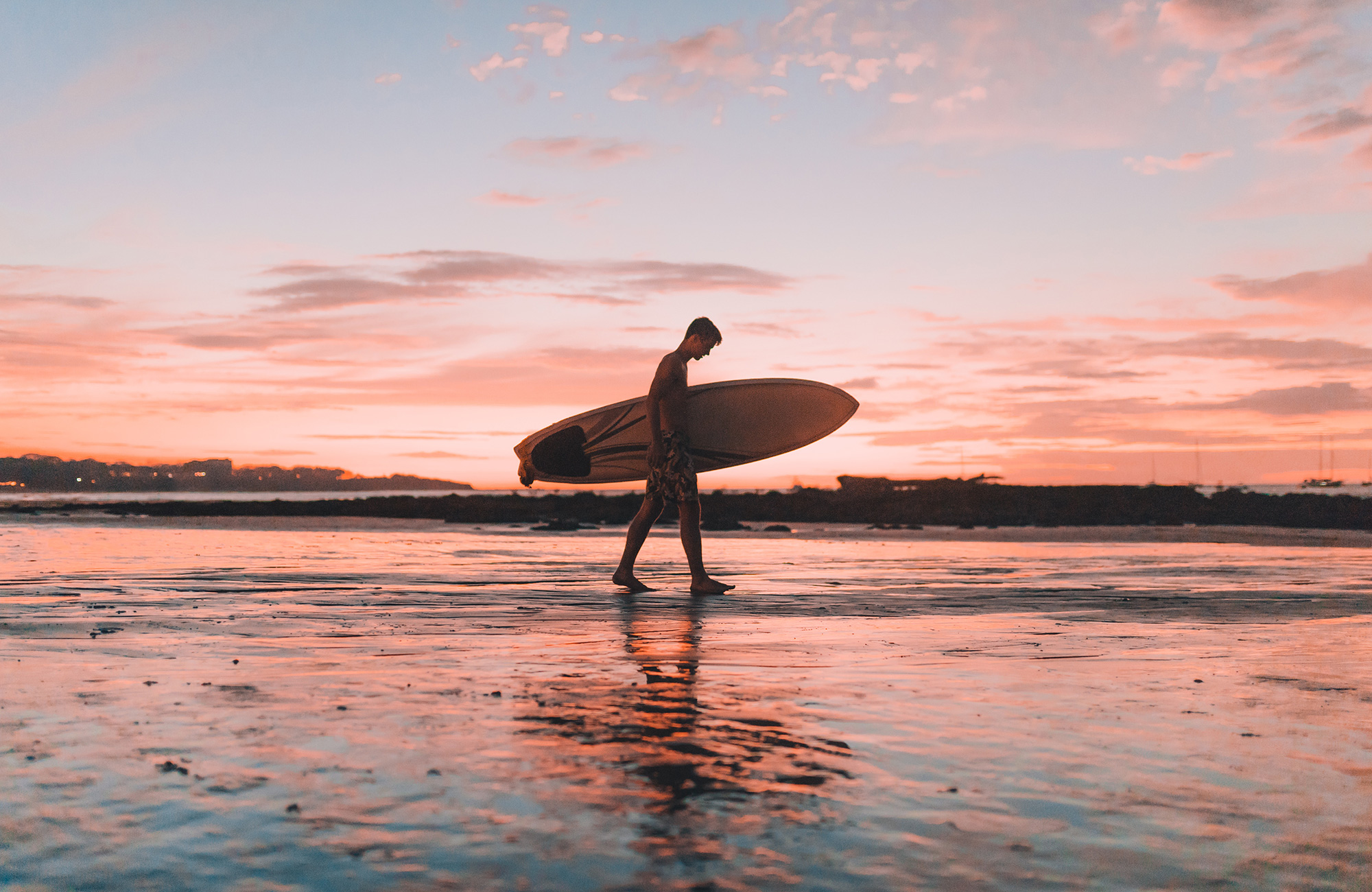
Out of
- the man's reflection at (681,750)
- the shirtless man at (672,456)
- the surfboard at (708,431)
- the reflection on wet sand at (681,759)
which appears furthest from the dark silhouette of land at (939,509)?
the reflection on wet sand at (681,759)

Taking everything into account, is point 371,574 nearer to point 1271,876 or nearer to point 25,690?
point 25,690

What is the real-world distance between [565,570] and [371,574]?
1942mm

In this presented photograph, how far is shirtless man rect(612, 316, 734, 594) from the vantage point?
8.52 m

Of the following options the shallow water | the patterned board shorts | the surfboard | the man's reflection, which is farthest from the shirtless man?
the man's reflection

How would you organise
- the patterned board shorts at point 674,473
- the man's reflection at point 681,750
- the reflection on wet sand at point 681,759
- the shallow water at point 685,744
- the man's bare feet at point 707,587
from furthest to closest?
the patterned board shorts at point 674,473
the man's bare feet at point 707,587
the man's reflection at point 681,750
the reflection on wet sand at point 681,759
the shallow water at point 685,744

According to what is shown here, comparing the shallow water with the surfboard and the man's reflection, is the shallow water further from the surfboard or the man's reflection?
the surfboard

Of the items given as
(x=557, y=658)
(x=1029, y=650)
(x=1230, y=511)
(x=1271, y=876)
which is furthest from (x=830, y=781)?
(x=1230, y=511)

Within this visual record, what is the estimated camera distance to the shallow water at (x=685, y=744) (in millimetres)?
2377

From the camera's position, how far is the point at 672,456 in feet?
28.3

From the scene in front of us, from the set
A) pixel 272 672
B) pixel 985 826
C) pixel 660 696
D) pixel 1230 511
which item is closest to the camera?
pixel 985 826

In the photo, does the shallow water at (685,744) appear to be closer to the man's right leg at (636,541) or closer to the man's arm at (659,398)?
the man's right leg at (636,541)

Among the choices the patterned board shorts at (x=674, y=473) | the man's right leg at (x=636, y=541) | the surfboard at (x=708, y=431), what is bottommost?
the man's right leg at (x=636, y=541)

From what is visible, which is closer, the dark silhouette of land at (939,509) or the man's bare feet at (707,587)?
the man's bare feet at (707,587)

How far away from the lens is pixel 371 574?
1030 centimetres
